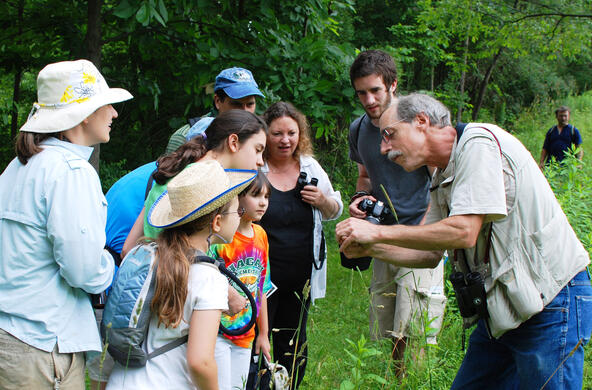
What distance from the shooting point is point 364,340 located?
7.24ft

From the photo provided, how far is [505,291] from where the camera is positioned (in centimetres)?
234

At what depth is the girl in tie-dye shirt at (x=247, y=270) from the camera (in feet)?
8.98

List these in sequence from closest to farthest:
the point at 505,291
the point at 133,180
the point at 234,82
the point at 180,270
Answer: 1. the point at 180,270
2. the point at 505,291
3. the point at 133,180
4. the point at 234,82

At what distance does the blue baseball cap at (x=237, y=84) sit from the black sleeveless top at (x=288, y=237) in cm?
66

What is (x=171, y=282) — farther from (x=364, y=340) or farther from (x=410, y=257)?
(x=410, y=257)

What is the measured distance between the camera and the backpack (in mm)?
1938

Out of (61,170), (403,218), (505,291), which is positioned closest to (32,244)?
(61,170)

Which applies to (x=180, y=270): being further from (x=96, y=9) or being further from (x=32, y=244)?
(x=96, y=9)

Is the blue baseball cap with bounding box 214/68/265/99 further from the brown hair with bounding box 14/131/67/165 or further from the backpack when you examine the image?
the backpack

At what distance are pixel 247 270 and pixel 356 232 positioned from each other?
692mm

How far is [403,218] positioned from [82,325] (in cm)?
233

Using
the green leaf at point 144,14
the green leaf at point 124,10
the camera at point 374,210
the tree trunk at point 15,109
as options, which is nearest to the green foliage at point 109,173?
the tree trunk at point 15,109

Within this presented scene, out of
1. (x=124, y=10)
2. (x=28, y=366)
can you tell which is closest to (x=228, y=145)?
(x=28, y=366)

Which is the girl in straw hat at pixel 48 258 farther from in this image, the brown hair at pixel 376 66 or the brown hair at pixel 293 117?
the brown hair at pixel 376 66
